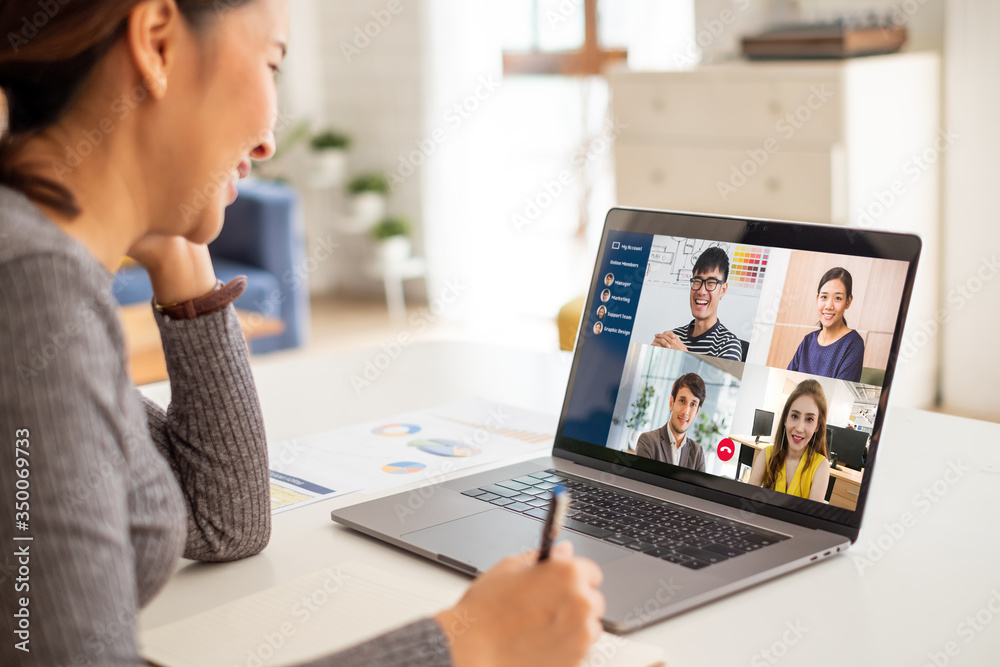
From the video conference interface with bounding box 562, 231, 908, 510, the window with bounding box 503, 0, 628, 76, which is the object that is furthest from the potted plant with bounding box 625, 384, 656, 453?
the window with bounding box 503, 0, 628, 76

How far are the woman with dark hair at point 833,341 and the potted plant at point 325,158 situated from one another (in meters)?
4.33

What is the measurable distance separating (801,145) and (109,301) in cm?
257

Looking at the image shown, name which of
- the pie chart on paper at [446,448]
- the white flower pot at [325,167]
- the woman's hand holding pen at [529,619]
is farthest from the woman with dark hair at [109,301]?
the white flower pot at [325,167]

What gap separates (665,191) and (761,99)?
0.41m

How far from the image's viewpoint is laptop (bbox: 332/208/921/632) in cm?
87

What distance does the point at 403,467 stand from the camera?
1.13 m

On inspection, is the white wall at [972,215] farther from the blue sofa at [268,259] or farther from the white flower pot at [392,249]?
the white flower pot at [392,249]

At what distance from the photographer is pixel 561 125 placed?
4492 mm

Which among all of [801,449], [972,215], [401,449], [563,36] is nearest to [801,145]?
[972,215]

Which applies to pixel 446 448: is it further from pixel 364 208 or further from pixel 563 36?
pixel 364 208

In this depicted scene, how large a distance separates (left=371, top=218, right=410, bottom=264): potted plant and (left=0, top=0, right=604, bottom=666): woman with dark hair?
397cm

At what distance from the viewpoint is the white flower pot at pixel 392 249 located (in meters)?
4.80

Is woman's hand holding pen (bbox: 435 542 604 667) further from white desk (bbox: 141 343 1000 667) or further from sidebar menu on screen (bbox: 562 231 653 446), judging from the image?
sidebar menu on screen (bbox: 562 231 653 446)

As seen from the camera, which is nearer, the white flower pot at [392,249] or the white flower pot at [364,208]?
the white flower pot at [392,249]
